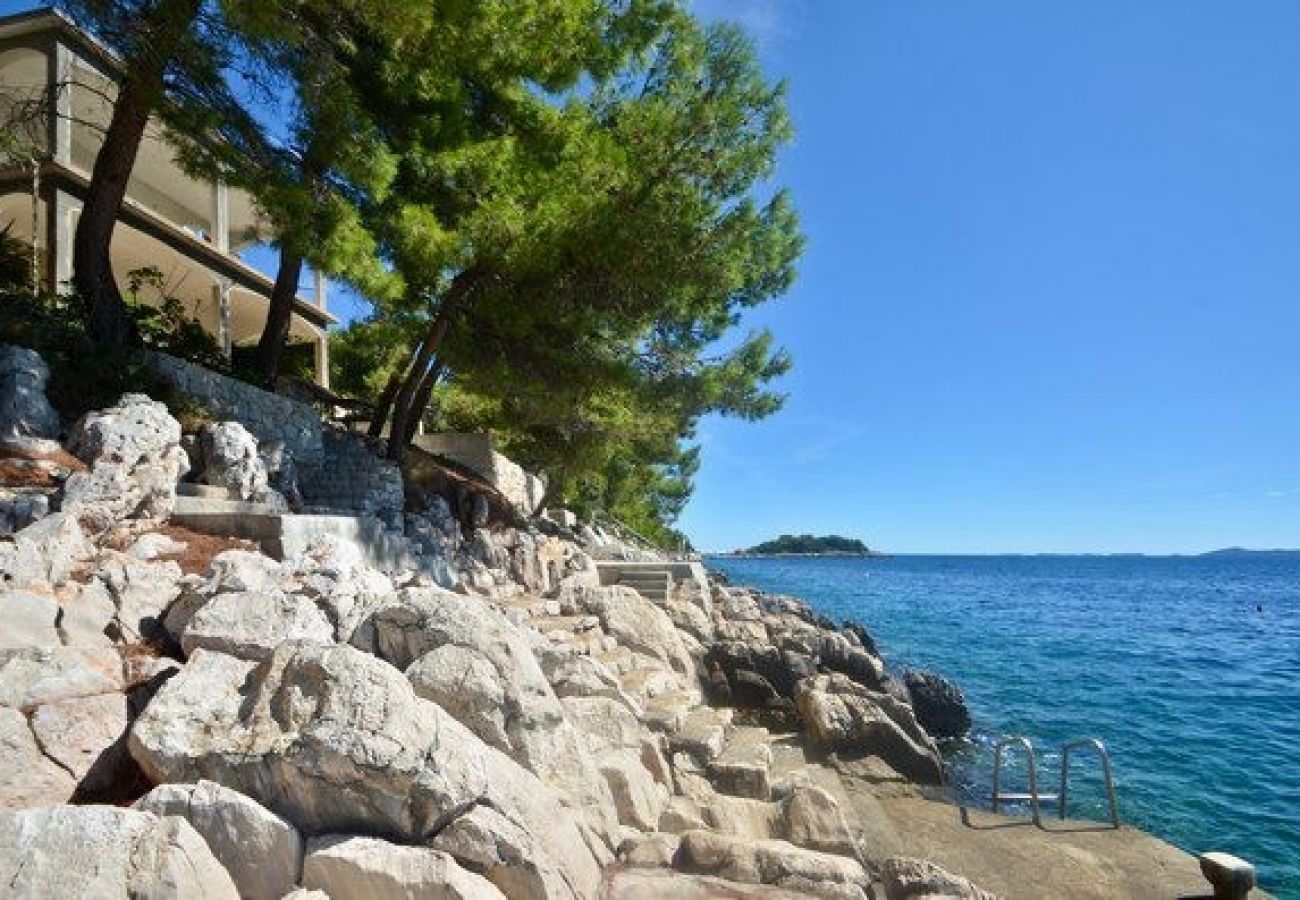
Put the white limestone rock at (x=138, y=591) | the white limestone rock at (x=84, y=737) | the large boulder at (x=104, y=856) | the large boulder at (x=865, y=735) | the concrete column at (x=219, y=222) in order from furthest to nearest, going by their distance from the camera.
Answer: the concrete column at (x=219, y=222) < the large boulder at (x=865, y=735) < the white limestone rock at (x=138, y=591) < the white limestone rock at (x=84, y=737) < the large boulder at (x=104, y=856)

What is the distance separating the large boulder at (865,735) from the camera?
9633mm

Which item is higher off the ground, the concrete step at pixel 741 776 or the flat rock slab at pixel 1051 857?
the concrete step at pixel 741 776

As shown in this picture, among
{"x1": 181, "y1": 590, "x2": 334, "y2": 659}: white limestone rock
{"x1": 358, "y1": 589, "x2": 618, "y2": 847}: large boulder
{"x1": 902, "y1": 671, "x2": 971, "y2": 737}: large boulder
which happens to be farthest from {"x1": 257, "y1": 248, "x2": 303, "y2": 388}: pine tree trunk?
{"x1": 902, "y1": 671, "x2": 971, "y2": 737}: large boulder

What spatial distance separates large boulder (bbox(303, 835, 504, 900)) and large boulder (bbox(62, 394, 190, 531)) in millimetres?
4295

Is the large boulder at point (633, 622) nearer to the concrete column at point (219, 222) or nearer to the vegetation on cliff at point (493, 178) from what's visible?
the vegetation on cliff at point (493, 178)

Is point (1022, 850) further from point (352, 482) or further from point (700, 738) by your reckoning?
point (352, 482)

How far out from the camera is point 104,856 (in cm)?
317

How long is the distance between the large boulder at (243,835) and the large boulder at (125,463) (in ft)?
12.2

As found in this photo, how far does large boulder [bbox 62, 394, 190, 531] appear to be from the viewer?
644 centimetres

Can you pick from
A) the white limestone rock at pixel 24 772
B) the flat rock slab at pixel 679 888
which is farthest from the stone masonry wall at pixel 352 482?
the flat rock slab at pixel 679 888

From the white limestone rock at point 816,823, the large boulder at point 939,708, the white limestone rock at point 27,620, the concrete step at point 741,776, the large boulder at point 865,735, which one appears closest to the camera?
the white limestone rock at point 27,620

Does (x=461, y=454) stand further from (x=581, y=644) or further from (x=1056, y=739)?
(x=1056, y=739)

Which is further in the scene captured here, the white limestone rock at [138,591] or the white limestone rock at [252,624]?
the white limestone rock at [138,591]

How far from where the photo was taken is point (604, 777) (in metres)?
5.40
